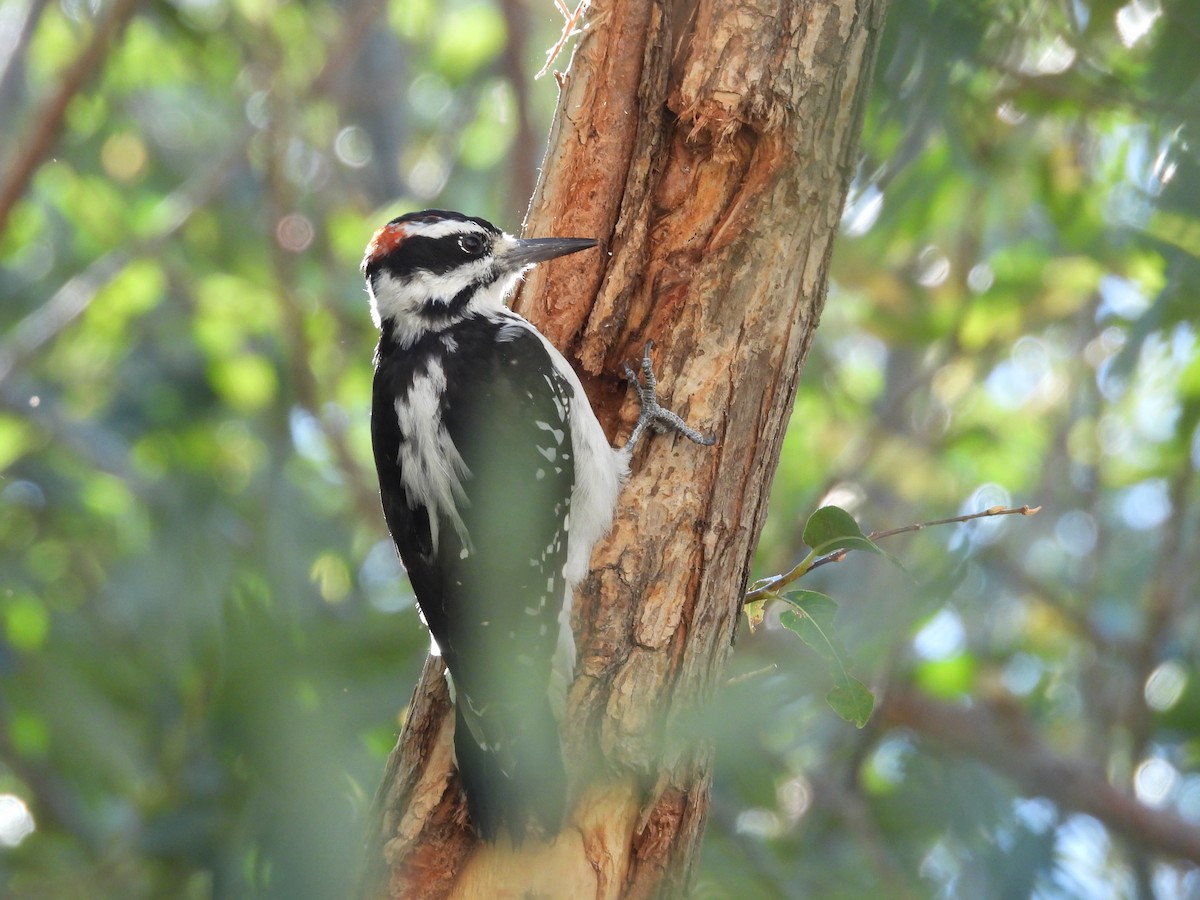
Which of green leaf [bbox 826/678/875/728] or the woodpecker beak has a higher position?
the woodpecker beak

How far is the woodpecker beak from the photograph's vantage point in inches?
124

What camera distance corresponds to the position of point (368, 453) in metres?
7.46

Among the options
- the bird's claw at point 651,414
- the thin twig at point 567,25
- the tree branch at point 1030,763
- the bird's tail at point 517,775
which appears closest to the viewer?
the bird's tail at point 517,775

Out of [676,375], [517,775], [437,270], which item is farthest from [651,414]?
[437,270]

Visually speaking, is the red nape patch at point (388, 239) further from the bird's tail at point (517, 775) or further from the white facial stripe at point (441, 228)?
the bird's tail at point (517, 775)

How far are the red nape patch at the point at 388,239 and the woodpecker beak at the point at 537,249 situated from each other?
0.46 meters

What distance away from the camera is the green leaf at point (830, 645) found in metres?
2.78

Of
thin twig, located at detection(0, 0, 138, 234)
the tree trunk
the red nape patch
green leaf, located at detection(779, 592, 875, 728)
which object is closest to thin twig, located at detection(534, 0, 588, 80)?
the tree trunk

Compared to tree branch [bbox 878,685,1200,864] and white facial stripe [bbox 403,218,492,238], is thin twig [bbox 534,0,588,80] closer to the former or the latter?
white facial stripe [bbox 403,218,492,238]

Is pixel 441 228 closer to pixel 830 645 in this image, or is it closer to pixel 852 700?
pixel 830 645

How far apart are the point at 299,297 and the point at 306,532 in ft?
5.45

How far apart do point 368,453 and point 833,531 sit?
4837 millimetres

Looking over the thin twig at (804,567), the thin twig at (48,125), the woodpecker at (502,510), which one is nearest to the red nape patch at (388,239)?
the woodpecker at (502,510)

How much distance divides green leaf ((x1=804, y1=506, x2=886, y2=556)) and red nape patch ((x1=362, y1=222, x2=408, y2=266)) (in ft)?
5.06
